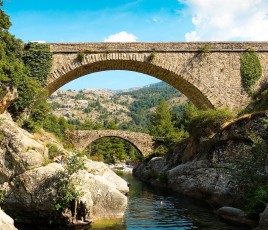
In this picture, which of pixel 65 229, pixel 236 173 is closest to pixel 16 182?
pixel 65 229

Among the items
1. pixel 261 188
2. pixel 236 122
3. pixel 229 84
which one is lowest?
pixel 261 188

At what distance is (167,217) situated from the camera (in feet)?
51.4

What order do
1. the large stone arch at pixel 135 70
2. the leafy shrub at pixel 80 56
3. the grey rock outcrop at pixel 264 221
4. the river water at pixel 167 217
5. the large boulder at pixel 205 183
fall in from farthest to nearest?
the large stone arch at pixel 135 70, the leafy shrub at pixel 80 56, the large boulder at pixel 205 183, the river water at pixel 167 217, the grey rock outcrop at pixel 264 221

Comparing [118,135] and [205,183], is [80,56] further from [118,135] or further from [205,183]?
[118,135]

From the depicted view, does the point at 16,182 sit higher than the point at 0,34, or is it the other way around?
the point at 0,34

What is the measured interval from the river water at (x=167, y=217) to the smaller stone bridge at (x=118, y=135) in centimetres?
3661

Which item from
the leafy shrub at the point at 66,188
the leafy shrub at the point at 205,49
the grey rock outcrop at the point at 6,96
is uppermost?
the leafy shrub at the point at 205,49

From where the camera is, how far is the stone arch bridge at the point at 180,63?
27.4 meters

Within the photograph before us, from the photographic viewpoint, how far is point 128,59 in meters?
27.7

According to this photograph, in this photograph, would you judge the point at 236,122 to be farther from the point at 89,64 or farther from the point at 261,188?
the point at 89,64

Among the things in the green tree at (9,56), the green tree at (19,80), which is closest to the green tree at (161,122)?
the green tree at (19,80)

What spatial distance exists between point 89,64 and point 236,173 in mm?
15288

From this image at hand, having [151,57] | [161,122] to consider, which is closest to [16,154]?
[151,57]

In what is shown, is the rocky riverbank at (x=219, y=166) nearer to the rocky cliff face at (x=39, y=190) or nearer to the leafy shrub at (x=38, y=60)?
the rocky cliff face at (x=39, y=190)
